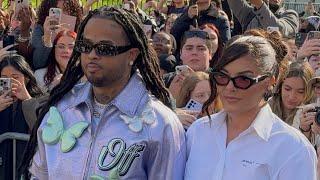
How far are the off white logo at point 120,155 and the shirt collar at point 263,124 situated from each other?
46 cm

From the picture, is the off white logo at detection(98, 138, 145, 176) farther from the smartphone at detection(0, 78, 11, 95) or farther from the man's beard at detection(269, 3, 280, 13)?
the man's beard at detection(269, 3, 280, 13)

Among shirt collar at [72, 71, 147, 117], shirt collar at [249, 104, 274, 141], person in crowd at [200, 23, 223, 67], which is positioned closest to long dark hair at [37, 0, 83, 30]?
person in crowd at [200, 23, 223, 67]

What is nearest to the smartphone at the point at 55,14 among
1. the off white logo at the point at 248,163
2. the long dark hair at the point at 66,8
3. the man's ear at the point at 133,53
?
the long dark hair at the point at 66,8

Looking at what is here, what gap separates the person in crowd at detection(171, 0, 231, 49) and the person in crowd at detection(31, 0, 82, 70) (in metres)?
1.17

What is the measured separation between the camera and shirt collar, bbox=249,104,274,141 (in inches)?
97.2

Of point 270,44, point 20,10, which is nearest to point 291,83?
point 270,44

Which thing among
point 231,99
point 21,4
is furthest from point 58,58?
point 231,99

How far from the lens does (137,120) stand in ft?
8.67

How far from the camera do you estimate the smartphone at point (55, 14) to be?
6.19 m

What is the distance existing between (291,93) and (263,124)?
6.52 feet

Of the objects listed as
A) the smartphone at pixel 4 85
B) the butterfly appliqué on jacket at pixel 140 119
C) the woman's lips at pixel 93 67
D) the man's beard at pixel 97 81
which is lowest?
the smartphone at pixel 4 85

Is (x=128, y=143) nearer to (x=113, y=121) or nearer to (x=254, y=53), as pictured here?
(x=113, y=121)

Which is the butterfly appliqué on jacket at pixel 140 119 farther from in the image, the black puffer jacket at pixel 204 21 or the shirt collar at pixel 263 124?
the black puffer jacket at pixel 204 21

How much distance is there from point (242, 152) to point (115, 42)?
2.17 ft
